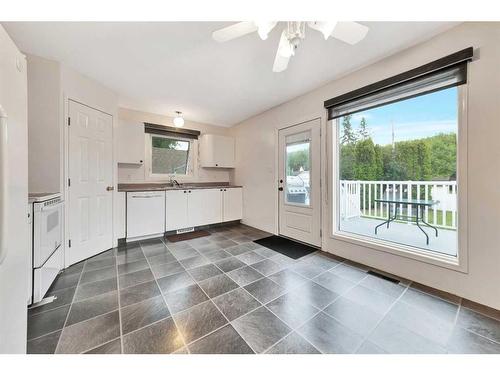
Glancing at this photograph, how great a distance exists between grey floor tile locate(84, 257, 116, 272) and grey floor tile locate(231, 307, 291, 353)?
6.15 ft

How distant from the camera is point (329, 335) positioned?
1.26 metres

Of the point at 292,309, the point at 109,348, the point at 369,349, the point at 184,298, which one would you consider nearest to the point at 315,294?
the point at 292,309

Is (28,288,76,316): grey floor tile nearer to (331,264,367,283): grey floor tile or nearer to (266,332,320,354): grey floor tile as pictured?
(266,332,320,354): grey floor tile

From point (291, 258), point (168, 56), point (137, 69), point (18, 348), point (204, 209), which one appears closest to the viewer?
point (18, 348)

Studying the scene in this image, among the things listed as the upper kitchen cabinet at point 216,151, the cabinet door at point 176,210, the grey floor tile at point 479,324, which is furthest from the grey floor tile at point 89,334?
the upper kitchen cabinet at point 216,151

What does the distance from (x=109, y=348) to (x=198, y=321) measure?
1.75 feet

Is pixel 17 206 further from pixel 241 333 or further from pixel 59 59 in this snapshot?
pixel 59 59

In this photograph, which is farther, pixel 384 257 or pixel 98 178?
pixel 98 178

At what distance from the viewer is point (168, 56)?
6.60ft

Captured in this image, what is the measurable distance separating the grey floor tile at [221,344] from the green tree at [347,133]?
2.58 meters

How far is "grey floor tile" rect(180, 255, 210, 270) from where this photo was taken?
7.61 feet

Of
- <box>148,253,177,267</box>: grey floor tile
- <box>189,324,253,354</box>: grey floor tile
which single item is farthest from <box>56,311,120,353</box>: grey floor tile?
<box>148,253,177,267</box>: grey floor tile
